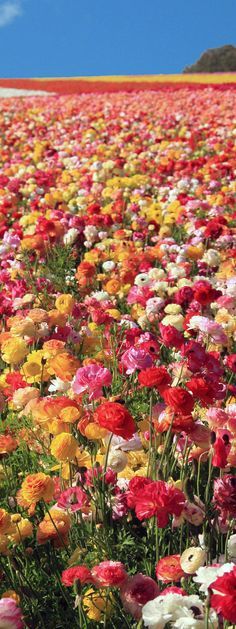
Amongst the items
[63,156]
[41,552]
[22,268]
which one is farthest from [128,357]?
[63,156]

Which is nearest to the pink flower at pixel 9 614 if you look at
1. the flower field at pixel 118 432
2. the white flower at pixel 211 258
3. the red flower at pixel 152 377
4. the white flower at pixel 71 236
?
the flower field at pixel 118 432

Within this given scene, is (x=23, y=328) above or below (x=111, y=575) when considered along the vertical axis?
above

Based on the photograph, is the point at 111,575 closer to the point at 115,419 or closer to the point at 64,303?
the point at 115,419

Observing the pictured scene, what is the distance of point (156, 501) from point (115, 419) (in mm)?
263

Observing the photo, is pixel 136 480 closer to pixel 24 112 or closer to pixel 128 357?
pixel 128 357

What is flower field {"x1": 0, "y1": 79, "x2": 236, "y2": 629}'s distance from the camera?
1912mm

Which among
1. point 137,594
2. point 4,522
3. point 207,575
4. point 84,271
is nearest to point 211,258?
point 84,271

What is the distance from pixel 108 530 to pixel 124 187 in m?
6.60

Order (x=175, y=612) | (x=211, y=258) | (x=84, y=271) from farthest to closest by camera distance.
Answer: (x=211, y=258)
(x=84, y=271)
(x=175, y=612)

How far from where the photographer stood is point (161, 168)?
8.73 m

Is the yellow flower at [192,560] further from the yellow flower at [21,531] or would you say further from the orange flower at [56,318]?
the orange flower at [56,318]

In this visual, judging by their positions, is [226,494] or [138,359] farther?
[138,359]

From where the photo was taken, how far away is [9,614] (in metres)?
1.68

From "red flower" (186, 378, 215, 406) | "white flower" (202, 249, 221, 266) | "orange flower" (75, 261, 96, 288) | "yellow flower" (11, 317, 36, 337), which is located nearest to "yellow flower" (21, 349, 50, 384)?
"yellow flower" (11, 317, 36, 337)
